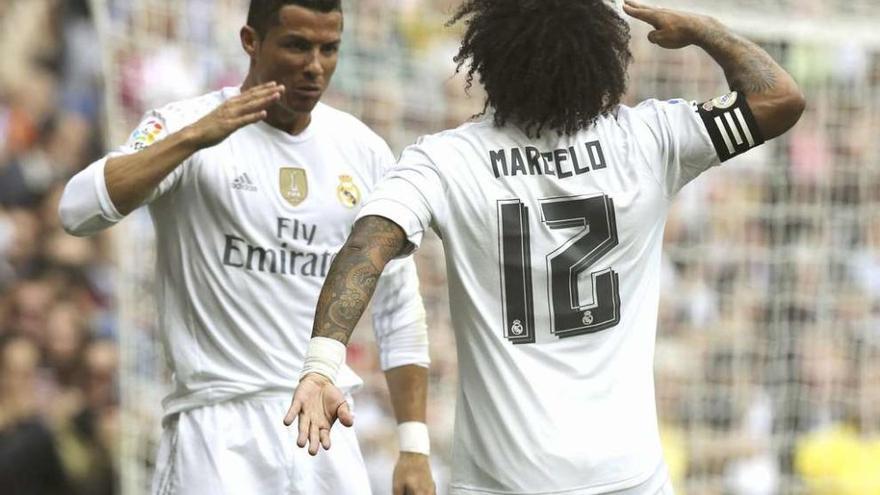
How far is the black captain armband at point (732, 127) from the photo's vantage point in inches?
159

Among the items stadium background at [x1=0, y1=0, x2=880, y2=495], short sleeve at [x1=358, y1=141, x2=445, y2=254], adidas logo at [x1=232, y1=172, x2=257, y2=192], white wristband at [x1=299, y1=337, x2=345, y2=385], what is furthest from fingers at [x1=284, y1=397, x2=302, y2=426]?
stadium background at [x1=0, y1=0, x2=880, y2=495]

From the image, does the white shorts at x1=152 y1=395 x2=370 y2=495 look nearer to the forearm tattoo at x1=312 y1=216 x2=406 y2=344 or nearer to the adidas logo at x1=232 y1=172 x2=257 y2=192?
the adidas logo at x1=232 y1=172 x2=257 y2=192

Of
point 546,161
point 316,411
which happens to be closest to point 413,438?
point 546,161

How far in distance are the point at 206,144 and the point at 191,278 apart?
0.59 m

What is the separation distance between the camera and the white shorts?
4.96 m

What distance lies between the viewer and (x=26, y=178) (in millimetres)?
8469

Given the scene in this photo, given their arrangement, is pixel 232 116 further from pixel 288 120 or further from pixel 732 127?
pixel 732 127

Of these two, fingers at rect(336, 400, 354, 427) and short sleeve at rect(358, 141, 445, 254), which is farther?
short sleeve at rect(358, 141, 445, 254)

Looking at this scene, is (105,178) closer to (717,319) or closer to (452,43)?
(452,43)

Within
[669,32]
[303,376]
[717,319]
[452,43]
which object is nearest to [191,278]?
[303,376]

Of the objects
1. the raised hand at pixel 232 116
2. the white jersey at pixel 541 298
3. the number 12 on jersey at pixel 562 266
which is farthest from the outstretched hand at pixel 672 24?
the raised hand at pixel 232 116

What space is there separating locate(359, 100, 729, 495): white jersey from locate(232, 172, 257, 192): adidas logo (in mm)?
1156

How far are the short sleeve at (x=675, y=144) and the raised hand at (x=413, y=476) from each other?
1430 mm

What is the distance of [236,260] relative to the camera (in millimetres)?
4977
